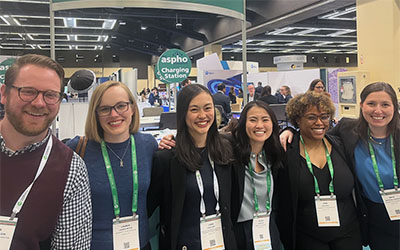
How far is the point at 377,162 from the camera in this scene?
72.1 inches

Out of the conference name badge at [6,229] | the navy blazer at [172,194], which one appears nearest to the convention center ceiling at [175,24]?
the navy blazer at [172,194]

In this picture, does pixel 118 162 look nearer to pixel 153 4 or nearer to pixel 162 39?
pixel 153 4

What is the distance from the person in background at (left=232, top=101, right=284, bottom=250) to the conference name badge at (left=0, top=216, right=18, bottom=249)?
1029 millimetres

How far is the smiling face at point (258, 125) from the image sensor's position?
1696 millimetres

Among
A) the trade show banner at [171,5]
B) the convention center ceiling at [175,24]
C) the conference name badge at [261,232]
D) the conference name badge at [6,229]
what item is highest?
the convention center ceiling at [175,24]

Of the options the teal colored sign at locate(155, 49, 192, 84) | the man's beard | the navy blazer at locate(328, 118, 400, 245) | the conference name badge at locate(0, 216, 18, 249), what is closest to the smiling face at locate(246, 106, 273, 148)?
the navy blazer at locate(328, 118, 400, 245)

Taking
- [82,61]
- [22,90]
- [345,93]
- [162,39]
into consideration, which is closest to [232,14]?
[22,90]

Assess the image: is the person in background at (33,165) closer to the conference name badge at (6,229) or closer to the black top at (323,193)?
the conference name badge at (6,229)

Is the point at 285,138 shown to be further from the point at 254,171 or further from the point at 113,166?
the point at 113,166

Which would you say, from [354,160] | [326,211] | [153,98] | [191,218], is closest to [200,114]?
[191,218]

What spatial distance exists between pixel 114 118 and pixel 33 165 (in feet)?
1.42

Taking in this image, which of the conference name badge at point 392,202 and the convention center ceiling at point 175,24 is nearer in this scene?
the conference name badge at point 392,202

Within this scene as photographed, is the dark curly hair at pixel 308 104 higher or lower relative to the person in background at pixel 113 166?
higher

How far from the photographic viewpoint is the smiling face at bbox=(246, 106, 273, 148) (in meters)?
1.70
